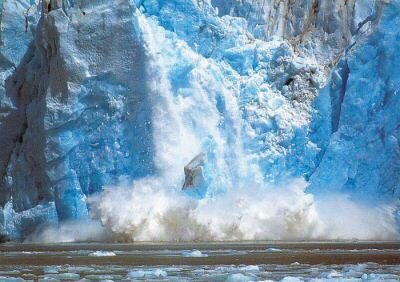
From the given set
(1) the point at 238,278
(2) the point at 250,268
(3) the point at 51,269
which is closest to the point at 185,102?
(3) the point at 51,269

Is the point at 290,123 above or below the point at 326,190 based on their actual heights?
above

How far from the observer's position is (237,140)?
16.4m

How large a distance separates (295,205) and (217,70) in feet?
10.5

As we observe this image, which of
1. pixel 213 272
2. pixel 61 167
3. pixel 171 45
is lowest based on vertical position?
pixel 213 272

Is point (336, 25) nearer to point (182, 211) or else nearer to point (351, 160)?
point (351, 160)

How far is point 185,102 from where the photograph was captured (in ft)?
52.7

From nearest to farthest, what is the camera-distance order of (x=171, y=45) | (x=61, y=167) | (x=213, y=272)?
(x=213, y=272) → (x=61, y=167) → (x=171, y=45)

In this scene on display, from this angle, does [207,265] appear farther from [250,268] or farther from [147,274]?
[147,274]

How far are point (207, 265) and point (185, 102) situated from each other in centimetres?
786

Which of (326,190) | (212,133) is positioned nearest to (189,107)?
(212,133)

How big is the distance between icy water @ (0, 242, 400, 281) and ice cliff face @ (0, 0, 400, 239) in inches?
162

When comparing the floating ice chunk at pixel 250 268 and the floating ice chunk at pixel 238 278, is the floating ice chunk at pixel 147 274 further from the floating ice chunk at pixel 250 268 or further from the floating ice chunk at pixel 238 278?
the floating ice chunk at pixel 250 268

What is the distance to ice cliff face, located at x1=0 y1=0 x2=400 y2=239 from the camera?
15.4 m

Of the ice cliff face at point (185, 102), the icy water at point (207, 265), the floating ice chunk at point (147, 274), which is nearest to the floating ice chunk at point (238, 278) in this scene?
the icy water at point (207, 265)
